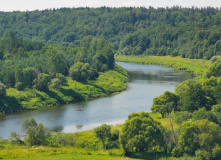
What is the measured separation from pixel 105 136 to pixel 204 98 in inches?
984

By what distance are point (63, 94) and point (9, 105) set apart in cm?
1726

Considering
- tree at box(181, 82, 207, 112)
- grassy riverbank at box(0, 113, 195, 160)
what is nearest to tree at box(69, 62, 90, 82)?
tree at box(181, 82, 207, 112)

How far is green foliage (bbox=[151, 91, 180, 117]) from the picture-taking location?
70.9 m

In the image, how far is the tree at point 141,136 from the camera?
50.3m

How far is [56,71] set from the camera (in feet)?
348

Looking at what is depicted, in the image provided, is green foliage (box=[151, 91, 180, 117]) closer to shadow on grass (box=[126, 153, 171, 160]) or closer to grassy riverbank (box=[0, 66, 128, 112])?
shadow on grass (box=[126, 153, 171, 160])

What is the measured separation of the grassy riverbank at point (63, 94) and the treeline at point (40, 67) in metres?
0.49

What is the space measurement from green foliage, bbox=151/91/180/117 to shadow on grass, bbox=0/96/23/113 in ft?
103

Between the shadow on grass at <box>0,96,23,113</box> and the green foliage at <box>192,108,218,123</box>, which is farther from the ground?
the green foliage at <box>192,108,218,123</box>

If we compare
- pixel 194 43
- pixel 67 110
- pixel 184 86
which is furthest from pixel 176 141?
pixel 194 43

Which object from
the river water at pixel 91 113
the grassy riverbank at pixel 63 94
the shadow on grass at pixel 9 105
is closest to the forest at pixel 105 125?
the grassy riverbank at pixel 63 94

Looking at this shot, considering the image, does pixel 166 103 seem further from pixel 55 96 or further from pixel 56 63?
pixel 56 63

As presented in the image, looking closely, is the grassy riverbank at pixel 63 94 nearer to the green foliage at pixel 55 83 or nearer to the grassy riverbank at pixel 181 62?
the green foliage at pixel 55 83

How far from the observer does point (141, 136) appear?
50.2 m
